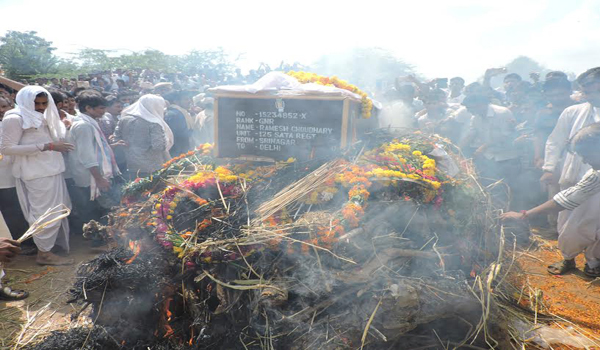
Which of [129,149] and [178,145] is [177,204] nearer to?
[129,149]

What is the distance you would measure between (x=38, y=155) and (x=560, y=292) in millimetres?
6719

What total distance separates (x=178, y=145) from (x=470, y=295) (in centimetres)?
561

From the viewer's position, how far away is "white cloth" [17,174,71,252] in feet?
16.0

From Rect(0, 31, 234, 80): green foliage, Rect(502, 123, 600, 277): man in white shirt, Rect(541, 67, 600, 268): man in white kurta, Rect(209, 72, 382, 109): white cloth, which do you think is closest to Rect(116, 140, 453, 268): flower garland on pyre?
Rect(209, 72, 382, 109): white cloth

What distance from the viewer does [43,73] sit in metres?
16.2

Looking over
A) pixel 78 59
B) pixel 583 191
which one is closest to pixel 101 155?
pixel 583 191

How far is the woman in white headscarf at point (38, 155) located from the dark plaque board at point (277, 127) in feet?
7.38

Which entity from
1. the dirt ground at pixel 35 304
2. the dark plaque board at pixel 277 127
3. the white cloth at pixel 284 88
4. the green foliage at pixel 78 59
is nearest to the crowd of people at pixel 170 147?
the dirt ground at pixel 35 304

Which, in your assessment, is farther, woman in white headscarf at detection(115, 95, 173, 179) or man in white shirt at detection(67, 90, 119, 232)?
woman in white headscarf at detection(115, 95, 173, 179)

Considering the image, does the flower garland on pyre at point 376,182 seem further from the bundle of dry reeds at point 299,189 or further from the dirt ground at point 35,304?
the dirt ground at point 35,304

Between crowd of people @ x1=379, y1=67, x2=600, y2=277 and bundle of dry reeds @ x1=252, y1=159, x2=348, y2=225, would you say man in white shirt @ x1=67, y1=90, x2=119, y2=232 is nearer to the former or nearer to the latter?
bundle of dry reeds @ x1=252, y1=159, x2=348, y2=225

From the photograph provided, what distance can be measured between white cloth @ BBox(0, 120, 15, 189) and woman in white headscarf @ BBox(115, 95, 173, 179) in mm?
1458

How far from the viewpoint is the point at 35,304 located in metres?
4.11

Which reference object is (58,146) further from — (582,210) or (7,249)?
(582,210)
